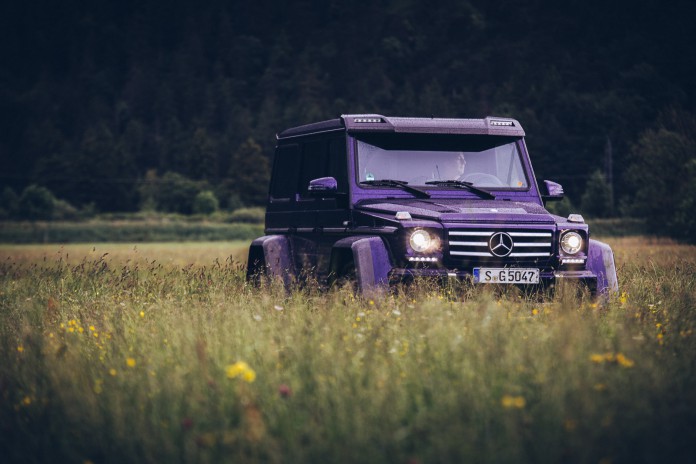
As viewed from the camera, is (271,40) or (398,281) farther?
(271,40)

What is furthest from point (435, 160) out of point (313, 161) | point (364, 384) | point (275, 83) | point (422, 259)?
point (275, 83)

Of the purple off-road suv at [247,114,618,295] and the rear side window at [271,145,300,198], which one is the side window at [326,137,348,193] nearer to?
the purple off-road suv at [247,114,618,295]

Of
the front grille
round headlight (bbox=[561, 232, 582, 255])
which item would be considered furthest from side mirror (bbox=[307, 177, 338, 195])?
round headlight (bbox=[561, 232, 582, 255])

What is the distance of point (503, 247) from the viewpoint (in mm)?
9484

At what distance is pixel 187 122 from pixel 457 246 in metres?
144

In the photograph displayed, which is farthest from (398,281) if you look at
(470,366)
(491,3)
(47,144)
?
(47,144)

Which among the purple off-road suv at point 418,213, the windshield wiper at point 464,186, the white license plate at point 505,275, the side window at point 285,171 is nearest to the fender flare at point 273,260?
the purple off-road suv at point 418,213

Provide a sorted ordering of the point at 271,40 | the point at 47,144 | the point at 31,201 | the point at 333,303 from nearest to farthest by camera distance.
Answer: the point at 333,303
the point at 31,201
the point at 47,144
the point at 271,40

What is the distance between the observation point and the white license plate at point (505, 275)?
30.9 feet

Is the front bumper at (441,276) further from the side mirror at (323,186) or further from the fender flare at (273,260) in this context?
the fender flare at (273,260)

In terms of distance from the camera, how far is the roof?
1058 centimetres

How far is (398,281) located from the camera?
30.6 ft

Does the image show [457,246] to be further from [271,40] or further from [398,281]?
[271,40]

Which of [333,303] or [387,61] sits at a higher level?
[387,61]
